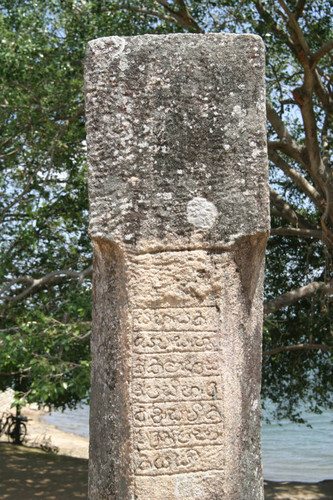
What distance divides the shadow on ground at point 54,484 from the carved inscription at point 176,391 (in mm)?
6880

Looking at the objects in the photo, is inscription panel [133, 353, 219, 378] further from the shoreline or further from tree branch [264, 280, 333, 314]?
the shoreline

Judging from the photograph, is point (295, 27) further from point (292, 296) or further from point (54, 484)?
point (54, 484)

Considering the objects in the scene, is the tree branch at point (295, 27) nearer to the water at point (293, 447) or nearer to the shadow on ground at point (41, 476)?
the shadow on ground at point (41, 476)

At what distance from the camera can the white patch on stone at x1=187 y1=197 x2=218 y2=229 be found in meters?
2.69

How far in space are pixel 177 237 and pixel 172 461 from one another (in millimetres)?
890

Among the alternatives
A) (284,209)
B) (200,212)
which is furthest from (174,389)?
(284,209)

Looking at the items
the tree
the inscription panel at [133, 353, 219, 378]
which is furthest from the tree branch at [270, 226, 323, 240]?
the inscription panel at [133, 353, 219, 378]

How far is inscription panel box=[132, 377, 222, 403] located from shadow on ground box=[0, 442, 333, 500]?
6.92 m

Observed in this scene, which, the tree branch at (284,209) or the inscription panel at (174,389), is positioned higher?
the tree branch at (284,209)

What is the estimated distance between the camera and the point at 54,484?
9.73m

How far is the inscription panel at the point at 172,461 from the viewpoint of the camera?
8.64 ft

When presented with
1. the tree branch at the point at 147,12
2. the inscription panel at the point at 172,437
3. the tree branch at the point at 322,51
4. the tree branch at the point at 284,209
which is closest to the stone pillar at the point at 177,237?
the inscription panel at the point at 172,437

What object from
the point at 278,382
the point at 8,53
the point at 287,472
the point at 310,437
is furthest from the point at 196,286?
the point at 310,437

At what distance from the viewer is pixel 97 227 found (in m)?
2.70
